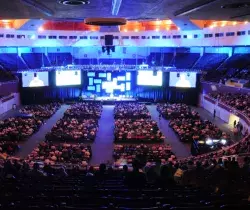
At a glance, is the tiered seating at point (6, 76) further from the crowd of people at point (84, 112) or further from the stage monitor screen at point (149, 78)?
the stage monitor screen at point (149, 78)

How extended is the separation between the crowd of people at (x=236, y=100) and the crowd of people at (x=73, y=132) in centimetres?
1251

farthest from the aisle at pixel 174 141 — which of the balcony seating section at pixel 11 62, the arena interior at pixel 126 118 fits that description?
the balcony seating section at pixel 11 62

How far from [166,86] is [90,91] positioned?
10116mm

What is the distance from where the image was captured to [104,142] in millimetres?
26031

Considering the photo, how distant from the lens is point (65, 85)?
4481 cm

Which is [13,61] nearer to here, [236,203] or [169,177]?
[169,177]

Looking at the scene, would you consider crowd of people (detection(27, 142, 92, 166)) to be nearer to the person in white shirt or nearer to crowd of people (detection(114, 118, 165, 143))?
crowd of people (detection(114, 118, 165, 143))

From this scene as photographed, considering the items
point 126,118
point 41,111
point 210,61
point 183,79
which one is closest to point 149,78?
point 183,79

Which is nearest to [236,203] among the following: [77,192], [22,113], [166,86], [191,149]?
[77,192]

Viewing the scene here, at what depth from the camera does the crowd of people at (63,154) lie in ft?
65.0

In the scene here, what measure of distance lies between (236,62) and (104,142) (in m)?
25.2

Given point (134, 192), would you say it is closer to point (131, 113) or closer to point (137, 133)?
point (137, 133)

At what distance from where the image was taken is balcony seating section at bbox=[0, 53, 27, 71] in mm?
44006

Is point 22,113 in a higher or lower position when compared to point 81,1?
lower
